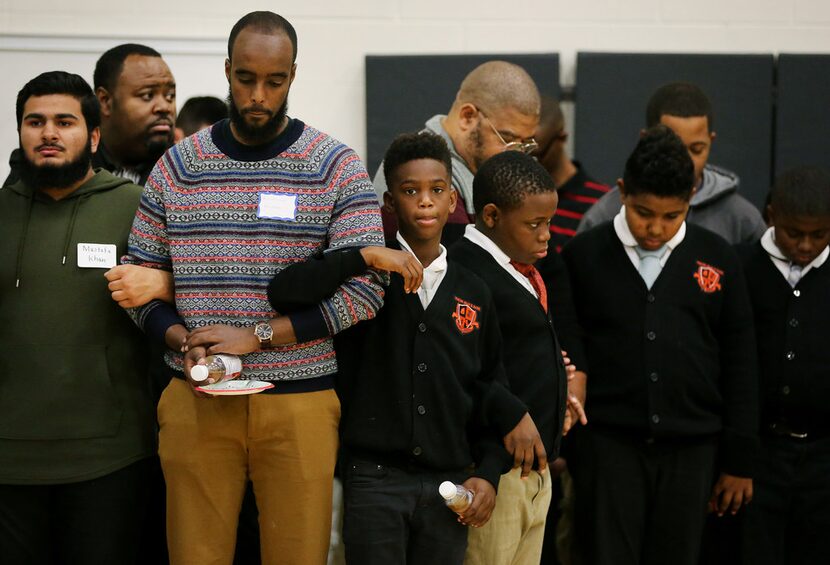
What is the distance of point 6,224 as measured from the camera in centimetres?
263

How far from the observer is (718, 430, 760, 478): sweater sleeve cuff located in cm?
301

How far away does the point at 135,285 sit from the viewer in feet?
7.88

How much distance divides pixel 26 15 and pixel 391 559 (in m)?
3.37

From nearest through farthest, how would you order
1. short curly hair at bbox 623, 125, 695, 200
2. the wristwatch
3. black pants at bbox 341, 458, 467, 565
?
the wristwatch < black pants at bbox 341, 458, 467, 565 < short curly hair at bbox 623, 125, 695, 200

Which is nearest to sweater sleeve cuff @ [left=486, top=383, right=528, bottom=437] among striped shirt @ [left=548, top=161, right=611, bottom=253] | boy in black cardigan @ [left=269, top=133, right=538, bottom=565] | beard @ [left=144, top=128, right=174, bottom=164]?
boy in black cardigan @ [left=269, top=133, right=538, bottom=565]

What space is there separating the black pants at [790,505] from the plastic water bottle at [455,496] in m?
1.25

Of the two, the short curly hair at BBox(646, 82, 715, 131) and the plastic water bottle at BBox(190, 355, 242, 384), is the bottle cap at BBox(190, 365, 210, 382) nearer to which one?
the plastic water bottle at BBox(190, 355, 242, 384)

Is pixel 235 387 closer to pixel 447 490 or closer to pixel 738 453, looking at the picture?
pixel 447 490

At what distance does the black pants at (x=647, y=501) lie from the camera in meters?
2.96

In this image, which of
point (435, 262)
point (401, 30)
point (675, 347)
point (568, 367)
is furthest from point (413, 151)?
point (401, 30)

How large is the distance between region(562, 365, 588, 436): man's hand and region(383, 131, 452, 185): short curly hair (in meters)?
0.76

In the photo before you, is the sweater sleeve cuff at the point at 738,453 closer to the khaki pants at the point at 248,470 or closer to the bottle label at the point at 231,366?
the khaki pants at the point at 248,470

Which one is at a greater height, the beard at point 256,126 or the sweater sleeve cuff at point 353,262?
the beard at point 256,126

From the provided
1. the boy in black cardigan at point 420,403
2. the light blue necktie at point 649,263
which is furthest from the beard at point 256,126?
the light blue necktie at point 649,263
